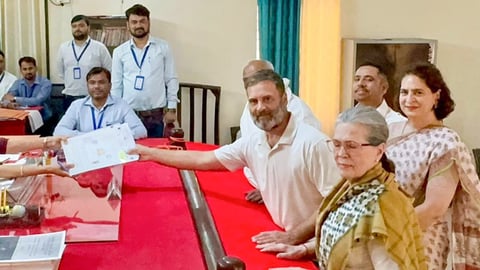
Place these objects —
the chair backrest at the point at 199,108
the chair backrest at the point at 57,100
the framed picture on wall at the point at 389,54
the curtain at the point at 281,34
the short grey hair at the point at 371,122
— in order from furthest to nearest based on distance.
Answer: the chair backrest at the point at 199,108 < the chair backrest at the point at 57,100 < the curtain at the point at 281,34 < the framed picture on wall at the point at 389,54 < the short grey hair at the point at 371,122

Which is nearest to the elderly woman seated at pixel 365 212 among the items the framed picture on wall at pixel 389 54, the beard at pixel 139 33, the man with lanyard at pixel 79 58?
A: the beard at pixel 139 33

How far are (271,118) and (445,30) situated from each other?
4.20m

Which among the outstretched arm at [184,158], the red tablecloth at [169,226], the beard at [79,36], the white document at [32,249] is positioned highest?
the beard at [79,36]

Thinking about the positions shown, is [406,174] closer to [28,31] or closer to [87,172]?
[87,172]

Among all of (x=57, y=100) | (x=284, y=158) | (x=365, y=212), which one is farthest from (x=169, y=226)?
(x=57, y=100)

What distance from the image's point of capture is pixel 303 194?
7.63 feet

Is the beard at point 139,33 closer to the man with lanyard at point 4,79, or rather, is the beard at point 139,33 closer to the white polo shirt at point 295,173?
the man with lanyard at point 4,79

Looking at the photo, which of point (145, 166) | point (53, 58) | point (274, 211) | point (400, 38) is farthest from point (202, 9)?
point (274, 211)

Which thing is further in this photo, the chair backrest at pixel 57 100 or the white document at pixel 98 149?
the chair backrest at pixel 57 100

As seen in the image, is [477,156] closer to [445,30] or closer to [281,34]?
[445,30]

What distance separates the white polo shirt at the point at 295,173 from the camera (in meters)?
2.26

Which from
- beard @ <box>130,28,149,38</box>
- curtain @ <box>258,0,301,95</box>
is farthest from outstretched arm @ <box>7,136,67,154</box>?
curtain @ <box>258,0,301,95</box>

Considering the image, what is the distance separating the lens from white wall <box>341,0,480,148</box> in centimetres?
598

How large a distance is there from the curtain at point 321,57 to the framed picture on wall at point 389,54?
0.10 m
